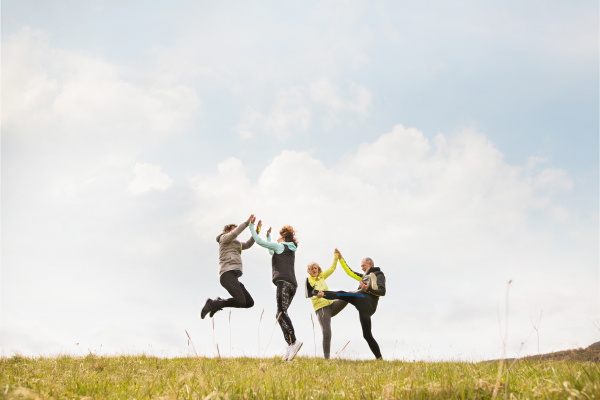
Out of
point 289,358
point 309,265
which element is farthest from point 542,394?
point 309,265

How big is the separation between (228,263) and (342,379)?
571 cm

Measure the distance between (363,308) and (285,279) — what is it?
6.53ft

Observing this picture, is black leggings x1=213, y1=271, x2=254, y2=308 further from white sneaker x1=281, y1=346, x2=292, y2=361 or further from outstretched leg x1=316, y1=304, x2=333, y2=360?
outstretched leg x1=316, y1=304, x2=333, y2=360

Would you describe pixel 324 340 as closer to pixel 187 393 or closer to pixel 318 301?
pixel 318 301

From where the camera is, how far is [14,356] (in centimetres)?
854

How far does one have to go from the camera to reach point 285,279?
8.79 metres

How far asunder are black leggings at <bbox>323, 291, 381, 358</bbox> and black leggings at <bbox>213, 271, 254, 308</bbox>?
6.98 feet

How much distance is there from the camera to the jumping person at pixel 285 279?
28.1 feet

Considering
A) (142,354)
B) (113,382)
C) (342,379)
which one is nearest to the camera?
(342,379)


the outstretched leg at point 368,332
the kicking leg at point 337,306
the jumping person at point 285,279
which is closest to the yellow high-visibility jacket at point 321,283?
the kicking leg at point 337,306

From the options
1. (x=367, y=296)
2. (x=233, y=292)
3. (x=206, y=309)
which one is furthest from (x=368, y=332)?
(x=206, y=309)

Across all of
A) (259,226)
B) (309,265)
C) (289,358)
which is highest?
(259,226)

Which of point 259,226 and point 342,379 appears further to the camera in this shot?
point 259,226

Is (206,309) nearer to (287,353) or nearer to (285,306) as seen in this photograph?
(285,306)
